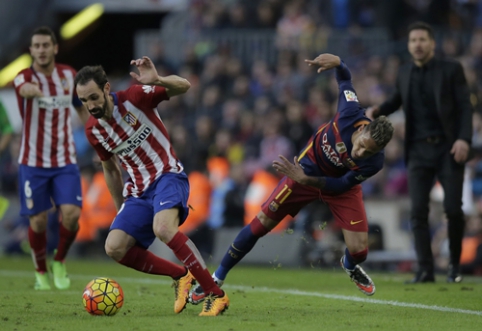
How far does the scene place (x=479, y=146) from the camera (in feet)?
44.0

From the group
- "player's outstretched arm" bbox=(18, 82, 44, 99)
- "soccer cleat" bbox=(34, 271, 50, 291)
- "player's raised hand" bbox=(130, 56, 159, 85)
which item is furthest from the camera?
"soccer cleat" bbox=(34, 271, 50, 291)

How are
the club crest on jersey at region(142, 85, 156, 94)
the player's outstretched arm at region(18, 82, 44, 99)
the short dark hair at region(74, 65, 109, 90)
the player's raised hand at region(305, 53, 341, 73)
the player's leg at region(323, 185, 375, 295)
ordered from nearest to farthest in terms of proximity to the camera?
the short dark hair at region(74, 65, 109, 90)
the club crest on jersey at region(142, 85, 156, 94)
the player's raised hand at region(305, 53, 341, 73)
the player's leg at region(323, 185, 375, 295)
the player's outstretched arm at region(18, 82, 44, 99)

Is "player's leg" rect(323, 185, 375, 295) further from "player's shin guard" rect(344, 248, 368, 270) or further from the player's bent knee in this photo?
the player's bent knee

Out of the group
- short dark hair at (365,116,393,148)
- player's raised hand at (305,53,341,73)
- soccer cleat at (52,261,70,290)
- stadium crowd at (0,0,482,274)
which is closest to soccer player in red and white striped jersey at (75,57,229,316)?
player's raised hand at (305,53,341,73)

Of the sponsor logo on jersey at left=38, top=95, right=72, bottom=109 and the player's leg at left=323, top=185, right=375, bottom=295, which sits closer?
the player's leg at left=323, top=185, right=375, bottom=295

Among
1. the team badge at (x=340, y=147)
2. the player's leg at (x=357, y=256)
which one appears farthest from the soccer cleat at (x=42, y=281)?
the team badge at (x=340, y=147)

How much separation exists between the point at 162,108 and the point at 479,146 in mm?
8151

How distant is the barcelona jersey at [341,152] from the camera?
7.91 metres

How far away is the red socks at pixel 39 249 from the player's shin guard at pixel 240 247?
2472 millimetres

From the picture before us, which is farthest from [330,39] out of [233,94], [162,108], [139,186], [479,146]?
[139,186]

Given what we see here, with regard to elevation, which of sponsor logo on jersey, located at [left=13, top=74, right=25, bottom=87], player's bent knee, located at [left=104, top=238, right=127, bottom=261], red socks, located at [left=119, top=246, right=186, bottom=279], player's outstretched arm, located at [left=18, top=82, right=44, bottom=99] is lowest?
red socks, located at [left=119, top=246, right=186, bottom=279]

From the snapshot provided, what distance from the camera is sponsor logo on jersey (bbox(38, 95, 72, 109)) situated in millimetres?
9719

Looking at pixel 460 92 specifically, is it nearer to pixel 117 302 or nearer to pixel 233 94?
pixel 117 302

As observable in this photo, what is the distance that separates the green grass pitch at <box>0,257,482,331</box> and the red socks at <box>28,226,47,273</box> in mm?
274
